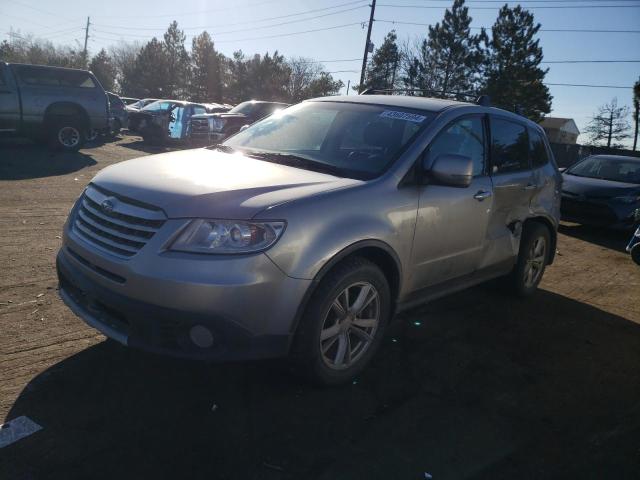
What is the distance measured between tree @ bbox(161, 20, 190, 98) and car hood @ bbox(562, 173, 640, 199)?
5937 centimetres

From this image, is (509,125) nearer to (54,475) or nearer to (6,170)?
(54,475)

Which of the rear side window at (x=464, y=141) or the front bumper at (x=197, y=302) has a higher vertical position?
the rear side window at (x=464, y=141)

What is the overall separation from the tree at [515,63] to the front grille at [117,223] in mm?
40674

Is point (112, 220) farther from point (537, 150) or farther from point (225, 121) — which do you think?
point (225, 121)

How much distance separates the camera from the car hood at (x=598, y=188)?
30.3 ft

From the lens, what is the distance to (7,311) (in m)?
3.72

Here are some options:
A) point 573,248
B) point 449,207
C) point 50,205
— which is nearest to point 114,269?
point 449,207

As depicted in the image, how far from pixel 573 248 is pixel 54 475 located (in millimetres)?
7826

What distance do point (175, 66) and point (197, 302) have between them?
66.4 m

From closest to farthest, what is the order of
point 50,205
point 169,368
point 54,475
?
point 54,475 < point 169,368 < point 50,205

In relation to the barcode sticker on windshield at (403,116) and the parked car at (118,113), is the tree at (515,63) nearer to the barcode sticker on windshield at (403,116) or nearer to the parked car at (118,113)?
the parked car at (118,113)

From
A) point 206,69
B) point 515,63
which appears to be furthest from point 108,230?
point 206,69

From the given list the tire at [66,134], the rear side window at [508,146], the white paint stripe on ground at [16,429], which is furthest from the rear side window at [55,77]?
the white paint stripe on ground at [16,429]

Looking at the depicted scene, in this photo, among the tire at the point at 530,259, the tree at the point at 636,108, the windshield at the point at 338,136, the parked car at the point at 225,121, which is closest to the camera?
the windshield at the point at 338,136
